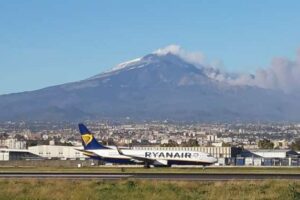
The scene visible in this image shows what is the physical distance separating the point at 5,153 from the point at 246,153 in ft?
168

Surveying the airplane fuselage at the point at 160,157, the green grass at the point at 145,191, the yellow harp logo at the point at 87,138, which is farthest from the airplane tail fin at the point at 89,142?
the green grass at the point at 145,191

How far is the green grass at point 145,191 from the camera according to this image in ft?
142

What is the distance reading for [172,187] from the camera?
49625mm

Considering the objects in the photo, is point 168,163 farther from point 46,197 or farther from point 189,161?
point 46,197

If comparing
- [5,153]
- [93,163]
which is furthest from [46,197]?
[5,153]

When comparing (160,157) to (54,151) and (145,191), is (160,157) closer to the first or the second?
(54,151)

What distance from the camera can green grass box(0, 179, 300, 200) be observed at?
4322 cm

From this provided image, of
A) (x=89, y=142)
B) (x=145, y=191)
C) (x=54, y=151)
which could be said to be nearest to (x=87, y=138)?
(x=89, y=142)

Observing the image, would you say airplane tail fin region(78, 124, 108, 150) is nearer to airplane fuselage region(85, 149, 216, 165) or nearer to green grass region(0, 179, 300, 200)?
airplane fuselage region(85, 149, 216, 165)

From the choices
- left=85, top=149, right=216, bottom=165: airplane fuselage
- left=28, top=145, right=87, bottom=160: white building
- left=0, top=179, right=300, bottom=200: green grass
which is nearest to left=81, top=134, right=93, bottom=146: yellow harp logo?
left=85, top=149, right=216, bottom=165: airplane fuselage

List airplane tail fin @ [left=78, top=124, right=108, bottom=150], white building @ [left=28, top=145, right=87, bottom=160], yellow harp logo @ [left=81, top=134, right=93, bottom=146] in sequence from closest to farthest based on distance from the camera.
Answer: airplane tail fin @ [left=78, top=124, right=108, bottom=150], yellow harp logo @ [left=81, top=134, right=93, bottom=146], white building @ [left=28, top=145, right=87, bottom=160]

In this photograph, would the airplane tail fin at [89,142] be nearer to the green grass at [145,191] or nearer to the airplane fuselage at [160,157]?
the airplane fuselage at [160,157]

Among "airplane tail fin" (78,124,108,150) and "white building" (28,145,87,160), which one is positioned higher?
"airplane tail fin" (78,124,108,150)

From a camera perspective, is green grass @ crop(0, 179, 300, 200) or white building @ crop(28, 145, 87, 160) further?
white building @ crop(28, 145, 87, 160)
